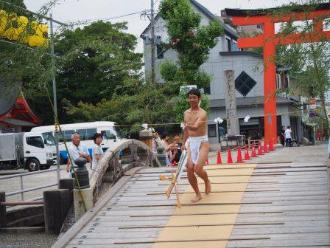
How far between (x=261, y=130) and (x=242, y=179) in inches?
1500

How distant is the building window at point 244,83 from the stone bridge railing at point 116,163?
33.6m

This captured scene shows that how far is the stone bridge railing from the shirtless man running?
1950 millimetres

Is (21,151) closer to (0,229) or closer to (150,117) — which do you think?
(150,117)

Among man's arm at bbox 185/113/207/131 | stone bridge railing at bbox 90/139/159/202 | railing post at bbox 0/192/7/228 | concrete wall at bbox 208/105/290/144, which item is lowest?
railing post at bbox 0/192/7/228

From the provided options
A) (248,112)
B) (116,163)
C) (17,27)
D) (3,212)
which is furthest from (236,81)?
(17,27)

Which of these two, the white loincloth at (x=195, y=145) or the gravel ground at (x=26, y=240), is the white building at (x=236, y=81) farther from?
the white loincloth at (x=195, y=145)

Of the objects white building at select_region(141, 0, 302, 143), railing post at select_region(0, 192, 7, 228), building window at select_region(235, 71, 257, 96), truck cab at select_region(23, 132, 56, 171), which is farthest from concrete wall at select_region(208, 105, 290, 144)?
railing post at select_region(0, 192, 7, 228)

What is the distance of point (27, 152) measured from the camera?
3609 cm

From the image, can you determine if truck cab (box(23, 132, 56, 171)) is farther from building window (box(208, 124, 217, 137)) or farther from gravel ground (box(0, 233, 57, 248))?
gravel ground (box(0, 233, 57, 248))

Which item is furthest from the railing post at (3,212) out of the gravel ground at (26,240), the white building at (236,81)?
the white building at (236,81)

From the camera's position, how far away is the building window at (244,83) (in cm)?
4856

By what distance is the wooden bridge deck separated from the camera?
27.2 feet

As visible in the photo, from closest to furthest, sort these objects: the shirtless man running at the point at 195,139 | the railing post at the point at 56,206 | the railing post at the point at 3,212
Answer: the shirtless man running at the point at 195,139 < the railing post at the point at 56,206 < the railing post at the point at 3,212

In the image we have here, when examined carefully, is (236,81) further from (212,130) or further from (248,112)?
(212,130)
